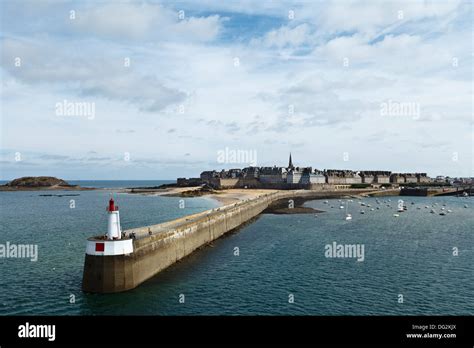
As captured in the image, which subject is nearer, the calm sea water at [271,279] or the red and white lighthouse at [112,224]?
the calm sea water at [271,279]

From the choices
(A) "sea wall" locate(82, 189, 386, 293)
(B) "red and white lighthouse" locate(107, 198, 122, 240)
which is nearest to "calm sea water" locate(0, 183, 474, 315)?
(A) "sea wall" locate(82, 189, 386, 293)

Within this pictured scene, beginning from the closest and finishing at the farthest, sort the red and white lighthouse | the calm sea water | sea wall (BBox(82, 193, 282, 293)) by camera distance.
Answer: the calm sea water, sea wall (BBox(82, 193, 282, 293)), the red and white lighthouse

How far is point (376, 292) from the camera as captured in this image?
26.3 metres

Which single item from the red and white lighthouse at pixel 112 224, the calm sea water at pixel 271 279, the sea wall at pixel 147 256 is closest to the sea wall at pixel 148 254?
the sea wall at pixel 147 256

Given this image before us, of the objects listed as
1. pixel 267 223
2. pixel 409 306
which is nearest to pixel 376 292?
pixel 409 306

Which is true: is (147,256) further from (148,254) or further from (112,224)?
(112,224)

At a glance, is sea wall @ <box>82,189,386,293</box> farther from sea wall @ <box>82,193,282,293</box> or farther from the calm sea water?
the calm sea water

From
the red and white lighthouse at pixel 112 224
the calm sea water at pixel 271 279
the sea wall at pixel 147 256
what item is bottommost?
the calm sea water at pixel 271 279

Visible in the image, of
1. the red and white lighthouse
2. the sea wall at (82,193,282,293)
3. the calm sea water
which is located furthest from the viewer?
the red and white lighthouse

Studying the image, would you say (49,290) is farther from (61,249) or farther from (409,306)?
(409,306)

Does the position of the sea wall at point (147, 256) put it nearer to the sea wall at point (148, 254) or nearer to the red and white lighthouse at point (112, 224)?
the sea wall at point (148, 254)

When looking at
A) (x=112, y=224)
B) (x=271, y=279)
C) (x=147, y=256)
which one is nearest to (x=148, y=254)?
(x=147, y=256)
